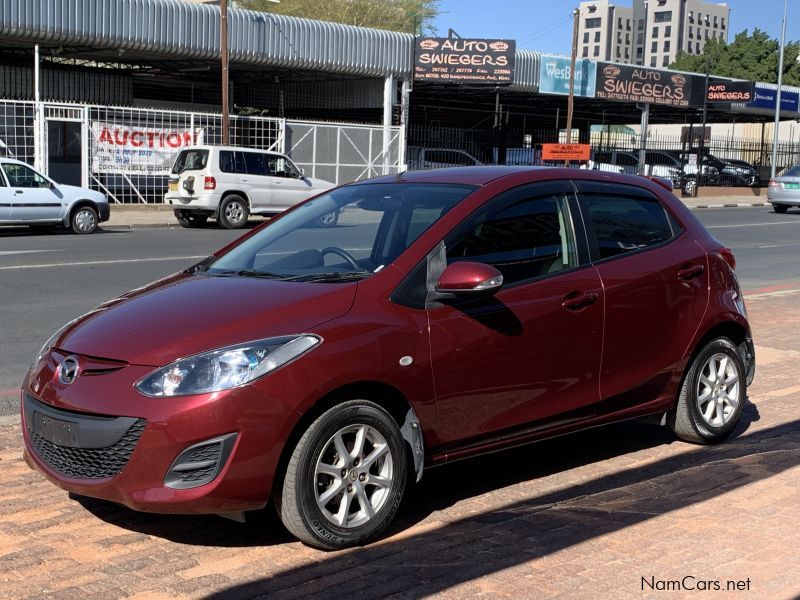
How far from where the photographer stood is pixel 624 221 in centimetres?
570

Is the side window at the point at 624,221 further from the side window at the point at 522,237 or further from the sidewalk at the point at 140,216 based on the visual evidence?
the sidewalk at the point at 140,216

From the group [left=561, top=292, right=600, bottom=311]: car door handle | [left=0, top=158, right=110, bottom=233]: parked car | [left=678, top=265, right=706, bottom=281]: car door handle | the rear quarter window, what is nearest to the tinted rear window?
[left=0, top=158, right=110, bottom=233]: parked car

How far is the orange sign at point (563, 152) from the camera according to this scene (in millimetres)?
35906

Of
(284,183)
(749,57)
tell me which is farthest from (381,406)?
(749,57)

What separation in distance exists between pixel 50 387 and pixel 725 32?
7527 inches

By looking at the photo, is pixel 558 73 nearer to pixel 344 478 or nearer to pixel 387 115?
pixel 387 115

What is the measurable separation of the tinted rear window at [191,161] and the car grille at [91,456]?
18.9m

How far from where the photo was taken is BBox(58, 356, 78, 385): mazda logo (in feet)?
13.7

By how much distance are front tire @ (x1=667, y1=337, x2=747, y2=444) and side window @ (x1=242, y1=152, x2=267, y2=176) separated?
728 inches

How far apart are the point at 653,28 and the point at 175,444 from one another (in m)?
180

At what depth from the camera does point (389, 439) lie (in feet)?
14.3

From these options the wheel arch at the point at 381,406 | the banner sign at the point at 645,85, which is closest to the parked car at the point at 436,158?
the banner sign at the point at 645,85

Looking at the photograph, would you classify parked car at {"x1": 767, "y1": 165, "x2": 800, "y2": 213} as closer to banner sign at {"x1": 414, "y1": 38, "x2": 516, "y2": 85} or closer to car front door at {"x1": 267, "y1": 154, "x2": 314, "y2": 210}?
banner sign at {"x1": 414, "y1": 38, "x2": 516, "y2": 85}

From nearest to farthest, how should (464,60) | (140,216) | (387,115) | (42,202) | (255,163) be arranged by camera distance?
(42,202) → (255,163) → (140,216) → (387,115) → (464,60)
